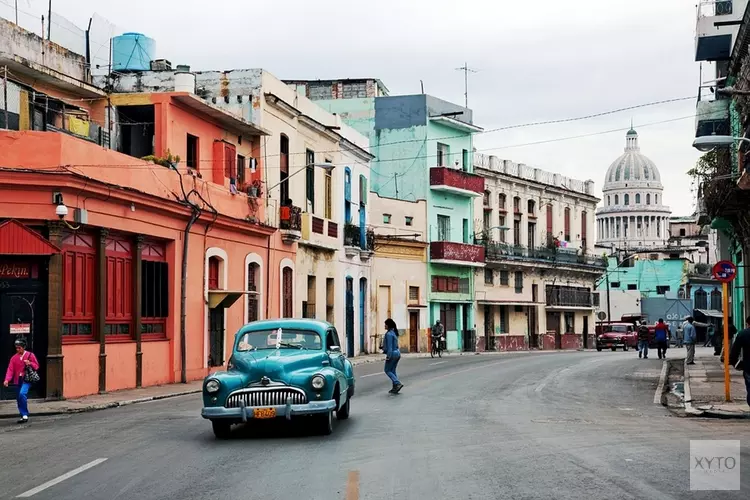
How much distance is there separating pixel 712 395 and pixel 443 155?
3761cm

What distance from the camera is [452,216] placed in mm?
59188

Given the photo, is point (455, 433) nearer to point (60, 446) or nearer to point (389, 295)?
point (60, 446)

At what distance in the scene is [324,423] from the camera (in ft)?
47.6

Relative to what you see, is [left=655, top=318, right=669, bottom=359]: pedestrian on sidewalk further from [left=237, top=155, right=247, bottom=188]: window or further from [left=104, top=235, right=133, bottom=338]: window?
[left=104, top=235, right=133, bottom=338]: window

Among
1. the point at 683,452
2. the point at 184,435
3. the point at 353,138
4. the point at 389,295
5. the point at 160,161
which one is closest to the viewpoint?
the point at 683,452

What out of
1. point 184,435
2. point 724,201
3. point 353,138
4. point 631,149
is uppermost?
point 631,149

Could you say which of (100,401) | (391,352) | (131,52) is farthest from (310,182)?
(100,401)

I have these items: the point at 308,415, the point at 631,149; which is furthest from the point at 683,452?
the point at 631,149

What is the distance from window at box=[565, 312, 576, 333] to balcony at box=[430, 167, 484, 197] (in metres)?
15.8

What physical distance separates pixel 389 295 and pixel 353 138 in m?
9.75

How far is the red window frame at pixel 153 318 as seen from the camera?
26.7 m

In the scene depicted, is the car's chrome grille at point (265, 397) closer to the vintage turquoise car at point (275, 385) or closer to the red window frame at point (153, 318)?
the vintage turquoise car at point (275, 385)

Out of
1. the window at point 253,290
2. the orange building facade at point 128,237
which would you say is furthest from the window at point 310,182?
the window at point 253,290

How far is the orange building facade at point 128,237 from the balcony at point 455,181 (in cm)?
2162
